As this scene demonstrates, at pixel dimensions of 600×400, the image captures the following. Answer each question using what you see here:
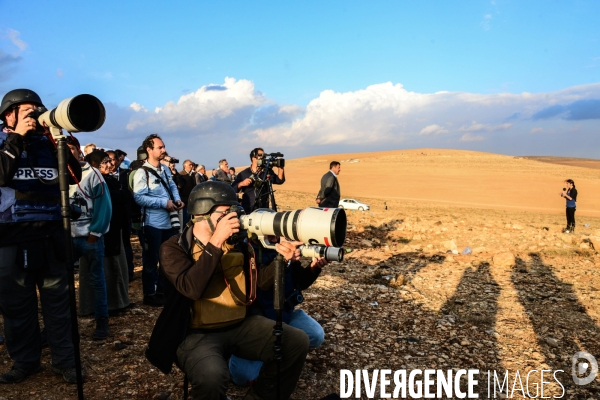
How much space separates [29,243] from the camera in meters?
3.54

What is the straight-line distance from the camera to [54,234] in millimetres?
3666

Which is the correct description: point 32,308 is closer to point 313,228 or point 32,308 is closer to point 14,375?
point 14,375

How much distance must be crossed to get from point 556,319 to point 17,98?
659cm

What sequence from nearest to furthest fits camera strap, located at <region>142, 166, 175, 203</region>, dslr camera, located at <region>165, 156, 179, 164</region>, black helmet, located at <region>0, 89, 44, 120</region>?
1. black helmet, located at <region>0, 89, 44, 120</region>
2. camera strap, located at <region>142, 166, 175, 203</region>
3. dslr camera, located at <region>165, 156, 179, 164</region>

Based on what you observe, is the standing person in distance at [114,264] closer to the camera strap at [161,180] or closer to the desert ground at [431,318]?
the desert ground at [431,318]

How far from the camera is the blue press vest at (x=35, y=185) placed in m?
3.49

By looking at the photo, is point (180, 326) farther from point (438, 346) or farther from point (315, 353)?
point (438, 346)

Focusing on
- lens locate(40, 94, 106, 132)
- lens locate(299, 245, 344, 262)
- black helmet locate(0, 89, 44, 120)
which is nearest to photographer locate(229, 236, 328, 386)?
lens locate(299, 245, 344, 262)

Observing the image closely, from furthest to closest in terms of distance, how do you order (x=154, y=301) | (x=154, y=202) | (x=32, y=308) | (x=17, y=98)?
(x=154, y=301) < (x=154, y=202) < (x=32, y=308) < (x=17, y=98)

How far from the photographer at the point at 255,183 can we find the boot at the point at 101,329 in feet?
8.85

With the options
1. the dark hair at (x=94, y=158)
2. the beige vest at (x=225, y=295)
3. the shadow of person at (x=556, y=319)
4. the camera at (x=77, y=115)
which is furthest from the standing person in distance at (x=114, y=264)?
the shadow of person at (x=556, y=319)

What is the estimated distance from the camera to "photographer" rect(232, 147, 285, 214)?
6.72 metres

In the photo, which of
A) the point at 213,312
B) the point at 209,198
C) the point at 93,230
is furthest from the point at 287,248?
the point at 93,230

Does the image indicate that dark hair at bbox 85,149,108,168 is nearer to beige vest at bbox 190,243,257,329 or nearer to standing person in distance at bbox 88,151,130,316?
standing person in distance at bbox 88,151,130,316
